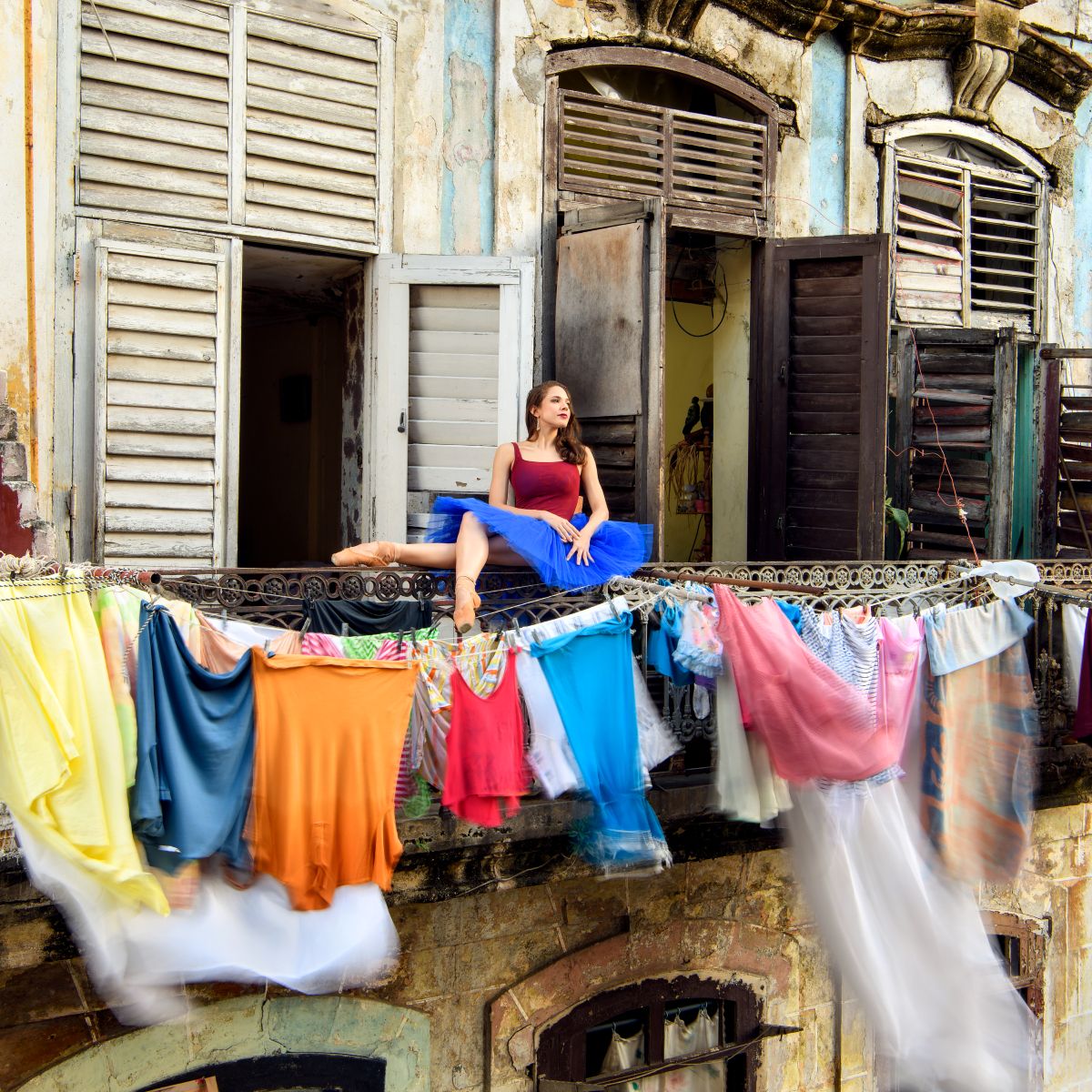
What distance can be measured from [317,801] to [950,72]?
7.55 meters

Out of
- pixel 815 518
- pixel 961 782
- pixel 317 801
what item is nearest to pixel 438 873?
pixel 317 801

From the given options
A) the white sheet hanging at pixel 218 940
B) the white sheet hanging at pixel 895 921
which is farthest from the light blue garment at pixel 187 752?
the white sheet hanging at pixel 895 921

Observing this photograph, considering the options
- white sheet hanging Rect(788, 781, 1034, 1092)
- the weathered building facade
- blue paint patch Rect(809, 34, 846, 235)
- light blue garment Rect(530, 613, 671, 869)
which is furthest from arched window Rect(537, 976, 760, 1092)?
blue paint patch Rect(809, 34, 846, 235)

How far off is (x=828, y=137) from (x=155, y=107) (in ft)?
15.7

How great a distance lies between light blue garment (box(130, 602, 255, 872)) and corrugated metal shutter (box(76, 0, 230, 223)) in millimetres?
2817

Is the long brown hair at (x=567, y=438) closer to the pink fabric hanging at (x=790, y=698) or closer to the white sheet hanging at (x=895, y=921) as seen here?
the pink fabric hanging at (x=790, y=698)

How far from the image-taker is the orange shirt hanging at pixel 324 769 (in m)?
5.52

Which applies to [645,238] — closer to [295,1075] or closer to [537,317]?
[537,317]

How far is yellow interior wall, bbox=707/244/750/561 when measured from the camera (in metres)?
9.73

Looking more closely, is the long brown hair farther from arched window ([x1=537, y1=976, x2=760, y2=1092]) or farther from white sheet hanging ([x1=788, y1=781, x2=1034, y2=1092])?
arched window ([x1=537, y1=976, x2=760, y2=1092])

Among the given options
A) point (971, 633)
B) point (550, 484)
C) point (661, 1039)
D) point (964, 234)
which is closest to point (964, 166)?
point (964, 234)

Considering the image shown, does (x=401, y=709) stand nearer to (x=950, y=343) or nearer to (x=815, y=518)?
(x=815, y=518)

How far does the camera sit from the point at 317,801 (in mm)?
5562

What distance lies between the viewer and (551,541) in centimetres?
663
